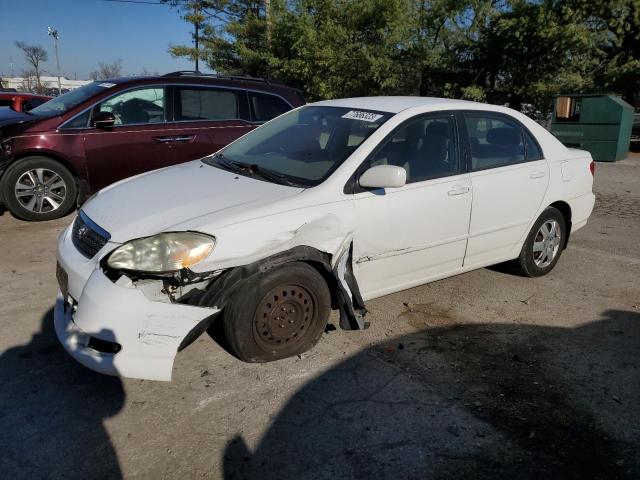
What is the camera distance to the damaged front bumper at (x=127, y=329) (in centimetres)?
266

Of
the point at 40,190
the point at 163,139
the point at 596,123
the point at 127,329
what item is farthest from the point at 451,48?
the point at 127,329

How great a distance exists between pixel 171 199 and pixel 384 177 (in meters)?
1.32

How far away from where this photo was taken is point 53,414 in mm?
2746

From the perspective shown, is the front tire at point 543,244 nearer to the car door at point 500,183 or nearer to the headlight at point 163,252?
the car door at point 500,183

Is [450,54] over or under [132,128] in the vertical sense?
over

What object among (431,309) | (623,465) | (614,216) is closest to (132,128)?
(431,309)

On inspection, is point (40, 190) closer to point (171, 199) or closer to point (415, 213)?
point (171, 199)

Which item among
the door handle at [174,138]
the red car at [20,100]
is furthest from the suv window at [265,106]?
the red car at [20,100]

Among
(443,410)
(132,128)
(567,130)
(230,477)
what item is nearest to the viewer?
(230,477)

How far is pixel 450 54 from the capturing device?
59.2 ft

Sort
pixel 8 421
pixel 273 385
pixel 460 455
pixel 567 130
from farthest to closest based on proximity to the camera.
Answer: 1. pixel 567 130
2. pixel 273 385
3. pixel 8 421
4. pixel 460 455

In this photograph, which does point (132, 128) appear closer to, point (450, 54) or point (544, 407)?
point (544, 407)

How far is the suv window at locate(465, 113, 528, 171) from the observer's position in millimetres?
4172

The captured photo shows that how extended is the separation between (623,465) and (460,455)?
0.75 metres
